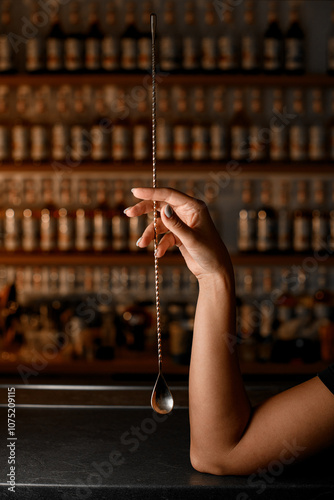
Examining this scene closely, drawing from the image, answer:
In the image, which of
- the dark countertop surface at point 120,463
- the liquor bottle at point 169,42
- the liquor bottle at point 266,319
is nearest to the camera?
the dark countertop surface at point 120,463

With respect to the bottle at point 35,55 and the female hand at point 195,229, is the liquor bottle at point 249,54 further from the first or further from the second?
the female hand at point 195,229

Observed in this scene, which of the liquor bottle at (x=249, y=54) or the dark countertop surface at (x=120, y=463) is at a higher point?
the liquor bottle at (x=249, y=54)

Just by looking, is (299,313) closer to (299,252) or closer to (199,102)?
(299,252)

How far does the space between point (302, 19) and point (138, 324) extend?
1832 millimetres

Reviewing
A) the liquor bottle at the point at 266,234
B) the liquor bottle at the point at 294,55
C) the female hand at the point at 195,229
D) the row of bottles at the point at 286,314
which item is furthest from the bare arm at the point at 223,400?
the liquor bottle at the point at 294,55

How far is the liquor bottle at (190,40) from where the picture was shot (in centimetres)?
273

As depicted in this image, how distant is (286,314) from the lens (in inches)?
112

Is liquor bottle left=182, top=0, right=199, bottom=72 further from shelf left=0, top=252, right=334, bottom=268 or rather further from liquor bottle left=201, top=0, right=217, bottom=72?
shelf left=0, top=252, right=334, bottom=268

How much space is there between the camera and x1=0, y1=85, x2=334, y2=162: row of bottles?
2.74 m

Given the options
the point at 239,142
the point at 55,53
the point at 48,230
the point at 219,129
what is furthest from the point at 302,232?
the point at 55,53

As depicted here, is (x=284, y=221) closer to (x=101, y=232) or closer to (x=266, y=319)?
(x=266, y=319)

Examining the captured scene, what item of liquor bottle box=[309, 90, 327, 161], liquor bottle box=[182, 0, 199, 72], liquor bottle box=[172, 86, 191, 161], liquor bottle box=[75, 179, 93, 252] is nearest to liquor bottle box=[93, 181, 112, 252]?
liquor bottle box=[75, 179, 93, 252]
